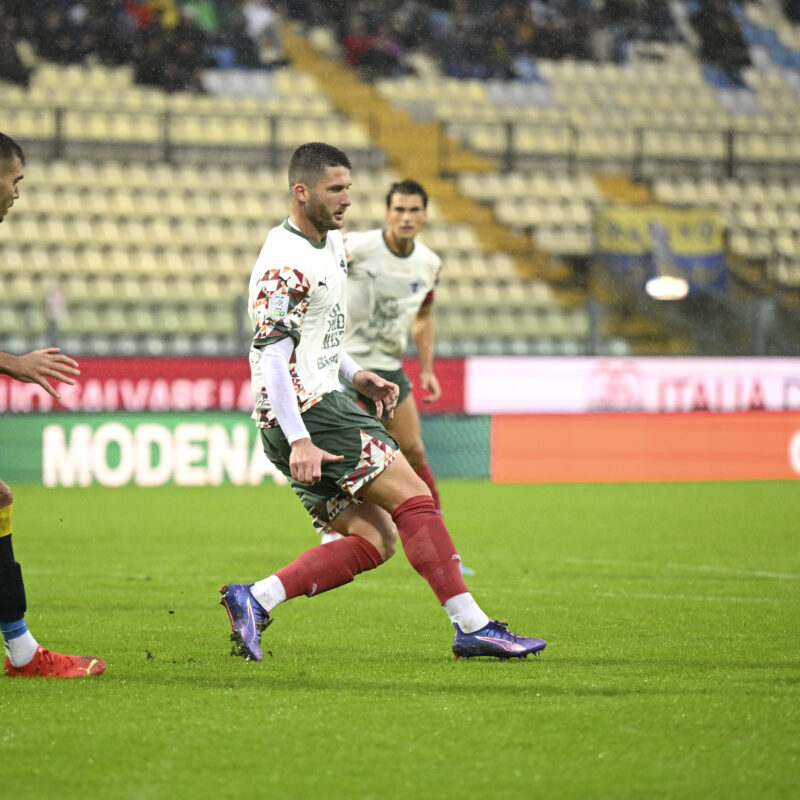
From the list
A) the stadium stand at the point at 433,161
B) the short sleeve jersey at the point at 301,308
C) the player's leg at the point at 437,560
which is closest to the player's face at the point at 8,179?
the short sleeve jersey at the point at 301,308

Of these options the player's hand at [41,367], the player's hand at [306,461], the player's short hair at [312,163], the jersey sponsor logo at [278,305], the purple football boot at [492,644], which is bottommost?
the purple football boot at [492,644]

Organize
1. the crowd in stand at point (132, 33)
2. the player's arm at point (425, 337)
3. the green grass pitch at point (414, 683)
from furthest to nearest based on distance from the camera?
1. the crowd in stand at point (132, 33)
2. the player's arm at point (425, 337)
3. the green grass pitch at point (414, 683)

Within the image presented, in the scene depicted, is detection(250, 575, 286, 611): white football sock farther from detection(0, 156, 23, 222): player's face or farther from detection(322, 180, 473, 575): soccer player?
detection(322, 180, 473, 575): soccer player

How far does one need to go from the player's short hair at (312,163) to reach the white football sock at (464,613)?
1596mm

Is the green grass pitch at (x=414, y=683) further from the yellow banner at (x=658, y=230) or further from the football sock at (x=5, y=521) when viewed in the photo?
the yellow banner at (x=658, y=230)

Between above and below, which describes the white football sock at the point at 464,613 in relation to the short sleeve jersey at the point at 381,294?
below

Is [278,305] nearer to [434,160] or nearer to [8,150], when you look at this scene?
[8,150]

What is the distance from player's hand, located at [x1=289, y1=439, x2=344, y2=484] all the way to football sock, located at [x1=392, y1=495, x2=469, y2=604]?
45cm

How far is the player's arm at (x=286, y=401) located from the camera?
504cm

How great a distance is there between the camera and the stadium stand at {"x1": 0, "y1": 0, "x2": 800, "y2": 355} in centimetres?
1912

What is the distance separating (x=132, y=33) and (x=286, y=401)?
1847 cm

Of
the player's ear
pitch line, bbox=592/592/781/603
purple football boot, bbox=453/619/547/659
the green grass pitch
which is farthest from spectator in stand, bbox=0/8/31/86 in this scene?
purple football boot, bbox=453/619/547/659

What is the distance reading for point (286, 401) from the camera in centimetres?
507

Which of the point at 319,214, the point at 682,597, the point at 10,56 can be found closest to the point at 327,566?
the point at 319,214
